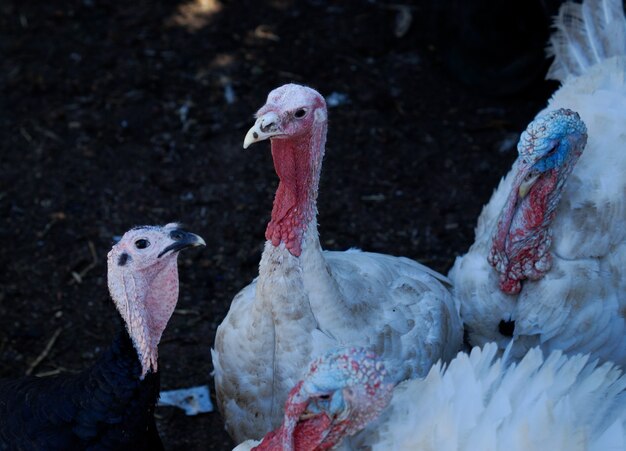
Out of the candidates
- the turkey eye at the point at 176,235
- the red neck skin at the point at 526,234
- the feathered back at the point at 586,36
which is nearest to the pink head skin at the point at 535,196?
the red neck skin at the point at 526,234

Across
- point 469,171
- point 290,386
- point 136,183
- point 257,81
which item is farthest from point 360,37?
point 290,386

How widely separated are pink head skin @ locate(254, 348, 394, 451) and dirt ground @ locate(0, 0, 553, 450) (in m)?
1.63

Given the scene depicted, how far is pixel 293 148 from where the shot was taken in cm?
356

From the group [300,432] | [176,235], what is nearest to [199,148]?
[176,235]

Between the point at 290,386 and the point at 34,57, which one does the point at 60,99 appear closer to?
the point at 34,57

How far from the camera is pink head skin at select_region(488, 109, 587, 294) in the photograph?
12.7 feet

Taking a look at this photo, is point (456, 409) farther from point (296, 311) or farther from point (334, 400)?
point (296, 311)

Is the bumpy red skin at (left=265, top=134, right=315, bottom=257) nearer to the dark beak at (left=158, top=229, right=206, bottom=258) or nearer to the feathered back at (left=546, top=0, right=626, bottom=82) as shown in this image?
the dark beak at (left=158, top=229, right=206, bottom=258)

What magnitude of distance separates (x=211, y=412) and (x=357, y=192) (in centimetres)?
194

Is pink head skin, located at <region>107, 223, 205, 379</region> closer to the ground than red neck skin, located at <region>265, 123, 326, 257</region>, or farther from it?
closer to the ground

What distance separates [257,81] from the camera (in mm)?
6812

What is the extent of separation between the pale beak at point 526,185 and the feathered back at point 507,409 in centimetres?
77

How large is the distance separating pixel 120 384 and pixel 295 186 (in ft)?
3.43

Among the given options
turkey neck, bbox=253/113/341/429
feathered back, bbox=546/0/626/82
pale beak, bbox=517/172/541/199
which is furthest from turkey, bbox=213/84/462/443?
feathered back, bbox=546/0/626/82
